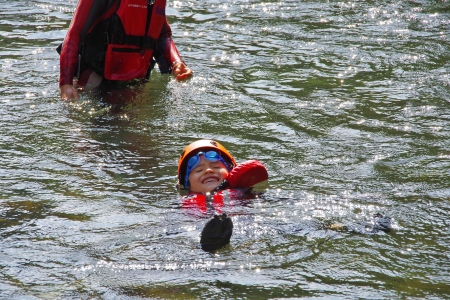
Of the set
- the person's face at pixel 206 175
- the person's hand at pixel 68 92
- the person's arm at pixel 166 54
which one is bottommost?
the person's face at pixel 206 175

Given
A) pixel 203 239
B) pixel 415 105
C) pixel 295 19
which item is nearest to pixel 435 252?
pixel 203 239

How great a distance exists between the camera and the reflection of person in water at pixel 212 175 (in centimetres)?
535

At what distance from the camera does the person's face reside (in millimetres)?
5727

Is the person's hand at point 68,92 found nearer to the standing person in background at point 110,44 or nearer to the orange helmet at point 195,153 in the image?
the standing person in background at point 110,44

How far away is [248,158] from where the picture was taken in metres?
6.27

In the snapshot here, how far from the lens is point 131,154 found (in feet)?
20.8

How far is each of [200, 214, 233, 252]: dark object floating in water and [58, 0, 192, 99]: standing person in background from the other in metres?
3.56

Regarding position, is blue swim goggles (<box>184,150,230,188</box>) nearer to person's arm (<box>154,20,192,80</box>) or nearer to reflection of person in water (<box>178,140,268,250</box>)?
reflection of person in water (<box>178,140,268,250</box>)

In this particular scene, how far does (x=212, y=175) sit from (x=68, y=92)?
2331 mm

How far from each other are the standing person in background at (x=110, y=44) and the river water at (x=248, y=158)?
11.1 inches

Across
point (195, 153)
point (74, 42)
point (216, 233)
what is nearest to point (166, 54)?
point (74, 42)

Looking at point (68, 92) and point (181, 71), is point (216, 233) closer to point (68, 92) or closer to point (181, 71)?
point (68, 92)

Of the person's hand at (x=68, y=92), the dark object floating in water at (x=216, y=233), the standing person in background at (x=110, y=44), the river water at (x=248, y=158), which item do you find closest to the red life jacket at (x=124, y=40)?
the standing person in background at (x=110, y=44)

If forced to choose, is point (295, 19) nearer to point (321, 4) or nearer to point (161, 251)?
point (321, 4)
